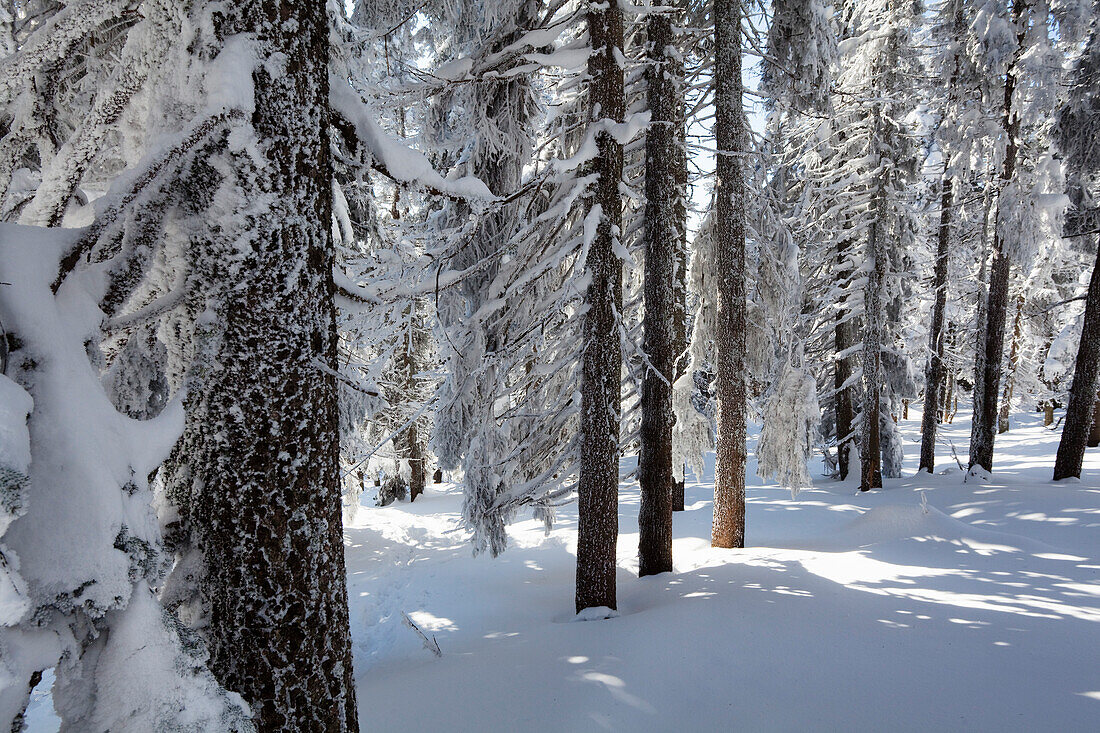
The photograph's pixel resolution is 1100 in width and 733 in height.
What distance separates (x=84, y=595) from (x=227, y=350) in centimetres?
99

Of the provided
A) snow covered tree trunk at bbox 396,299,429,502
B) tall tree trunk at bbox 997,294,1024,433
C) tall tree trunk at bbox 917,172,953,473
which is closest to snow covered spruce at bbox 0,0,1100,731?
tall tree trunk at bbox 917,172,953,473

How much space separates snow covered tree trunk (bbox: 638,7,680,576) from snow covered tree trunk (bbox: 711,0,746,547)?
1002mm

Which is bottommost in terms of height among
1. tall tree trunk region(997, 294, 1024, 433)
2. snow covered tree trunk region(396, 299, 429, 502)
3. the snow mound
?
the snow mound

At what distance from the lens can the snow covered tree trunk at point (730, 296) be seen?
7812mm

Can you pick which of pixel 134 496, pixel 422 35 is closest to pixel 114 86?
pixel 134 496

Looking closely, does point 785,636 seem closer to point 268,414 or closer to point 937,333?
point 268,414

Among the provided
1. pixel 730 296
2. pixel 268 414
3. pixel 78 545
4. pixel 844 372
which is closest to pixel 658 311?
pixel 730 296

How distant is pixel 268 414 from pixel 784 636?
183 inches

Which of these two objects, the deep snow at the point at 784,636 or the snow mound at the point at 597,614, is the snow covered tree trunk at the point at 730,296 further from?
the snow mound at the point at 597,614

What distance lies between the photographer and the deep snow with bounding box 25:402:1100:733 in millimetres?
3732

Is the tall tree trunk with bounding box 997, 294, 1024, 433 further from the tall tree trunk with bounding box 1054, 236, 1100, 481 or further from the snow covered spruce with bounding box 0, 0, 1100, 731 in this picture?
the tall tree trunk with bounding box 1054, 236, 1100, 481

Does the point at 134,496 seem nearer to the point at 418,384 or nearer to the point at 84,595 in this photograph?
the point at 84,595

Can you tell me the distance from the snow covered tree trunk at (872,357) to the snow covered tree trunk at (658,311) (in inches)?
368

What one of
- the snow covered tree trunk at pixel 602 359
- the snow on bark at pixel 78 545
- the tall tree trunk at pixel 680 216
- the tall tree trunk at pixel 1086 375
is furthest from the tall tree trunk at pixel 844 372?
the snow on bark at pixel 78 545
